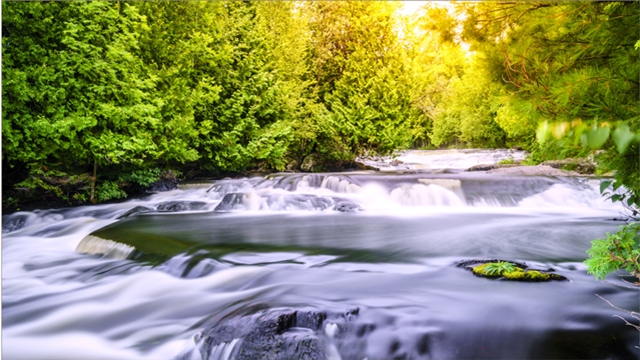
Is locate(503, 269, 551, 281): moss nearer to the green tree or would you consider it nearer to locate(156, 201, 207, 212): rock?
locate(156, 201, 207, 212): rock

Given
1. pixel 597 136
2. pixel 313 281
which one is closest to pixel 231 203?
pixel 313 281

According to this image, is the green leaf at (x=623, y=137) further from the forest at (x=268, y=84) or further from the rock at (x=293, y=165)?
the rock at (x=293, y=165)

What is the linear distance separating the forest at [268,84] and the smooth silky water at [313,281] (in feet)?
4.29

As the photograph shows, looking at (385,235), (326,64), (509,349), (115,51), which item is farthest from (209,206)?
(326,64)

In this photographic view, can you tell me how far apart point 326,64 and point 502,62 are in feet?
44.2

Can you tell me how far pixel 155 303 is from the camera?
411 centimetres

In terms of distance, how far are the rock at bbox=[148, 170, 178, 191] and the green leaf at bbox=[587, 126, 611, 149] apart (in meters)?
11.9

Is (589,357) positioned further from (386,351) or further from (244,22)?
(244,22)

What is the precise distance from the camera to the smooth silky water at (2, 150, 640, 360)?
9.96ft

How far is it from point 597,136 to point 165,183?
12.1 m

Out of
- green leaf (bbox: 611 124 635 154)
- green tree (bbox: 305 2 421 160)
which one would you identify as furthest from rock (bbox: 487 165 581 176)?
green leaf (bbox: 611 124 635 154)

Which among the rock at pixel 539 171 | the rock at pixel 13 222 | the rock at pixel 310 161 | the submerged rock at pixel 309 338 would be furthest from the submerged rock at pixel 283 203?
the rock at pixel 310 161

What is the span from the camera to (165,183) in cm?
1195

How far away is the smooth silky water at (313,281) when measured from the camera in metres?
3.04
